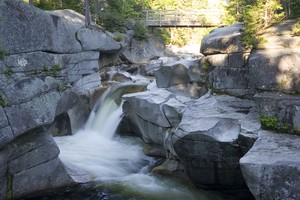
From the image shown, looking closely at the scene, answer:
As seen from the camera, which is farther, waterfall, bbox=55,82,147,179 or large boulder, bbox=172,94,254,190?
waterfall, bbox=55,82,147,179

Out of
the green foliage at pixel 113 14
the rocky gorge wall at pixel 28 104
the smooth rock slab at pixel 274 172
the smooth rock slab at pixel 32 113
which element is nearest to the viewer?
the smooth rock slab at pixel 274 172

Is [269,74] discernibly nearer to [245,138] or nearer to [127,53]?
[245,138]

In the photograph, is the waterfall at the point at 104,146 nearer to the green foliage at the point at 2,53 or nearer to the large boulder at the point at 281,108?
the green foliage at the point at 2,53

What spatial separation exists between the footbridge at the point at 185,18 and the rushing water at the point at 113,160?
14926 mm

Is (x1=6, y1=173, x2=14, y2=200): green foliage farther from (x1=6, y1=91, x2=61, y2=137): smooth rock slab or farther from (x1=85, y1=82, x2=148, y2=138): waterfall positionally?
(x1=85, y1=82, x2=148, y2=138): waterfall

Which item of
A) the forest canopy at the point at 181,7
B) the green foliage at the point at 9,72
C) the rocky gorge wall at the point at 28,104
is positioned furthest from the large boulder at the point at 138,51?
the green foliage at the point at 9,72

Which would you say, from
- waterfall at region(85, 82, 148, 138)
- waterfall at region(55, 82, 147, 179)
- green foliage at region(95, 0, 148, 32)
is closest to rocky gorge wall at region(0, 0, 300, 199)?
waterfall at region(55, 82, 147, 179)

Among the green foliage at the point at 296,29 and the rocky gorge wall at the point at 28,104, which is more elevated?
the green foliage at the point at 296,29

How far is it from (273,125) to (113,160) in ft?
19.6

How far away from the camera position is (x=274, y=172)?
6137 mm

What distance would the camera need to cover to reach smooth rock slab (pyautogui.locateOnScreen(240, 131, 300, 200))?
6008 mm

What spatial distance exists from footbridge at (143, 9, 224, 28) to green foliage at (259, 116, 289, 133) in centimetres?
2109

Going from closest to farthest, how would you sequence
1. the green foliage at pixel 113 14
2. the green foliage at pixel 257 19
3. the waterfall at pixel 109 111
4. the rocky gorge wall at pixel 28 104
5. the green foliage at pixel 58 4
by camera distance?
the rocky gorge wall at pixel 28 104 → the green foliage at pixel 257 19 → the waterfall at pixel 109 111 → the green foliage at pixel 58 4 → the green foliage at pixel 113 14

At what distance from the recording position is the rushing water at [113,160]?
9273 mm
